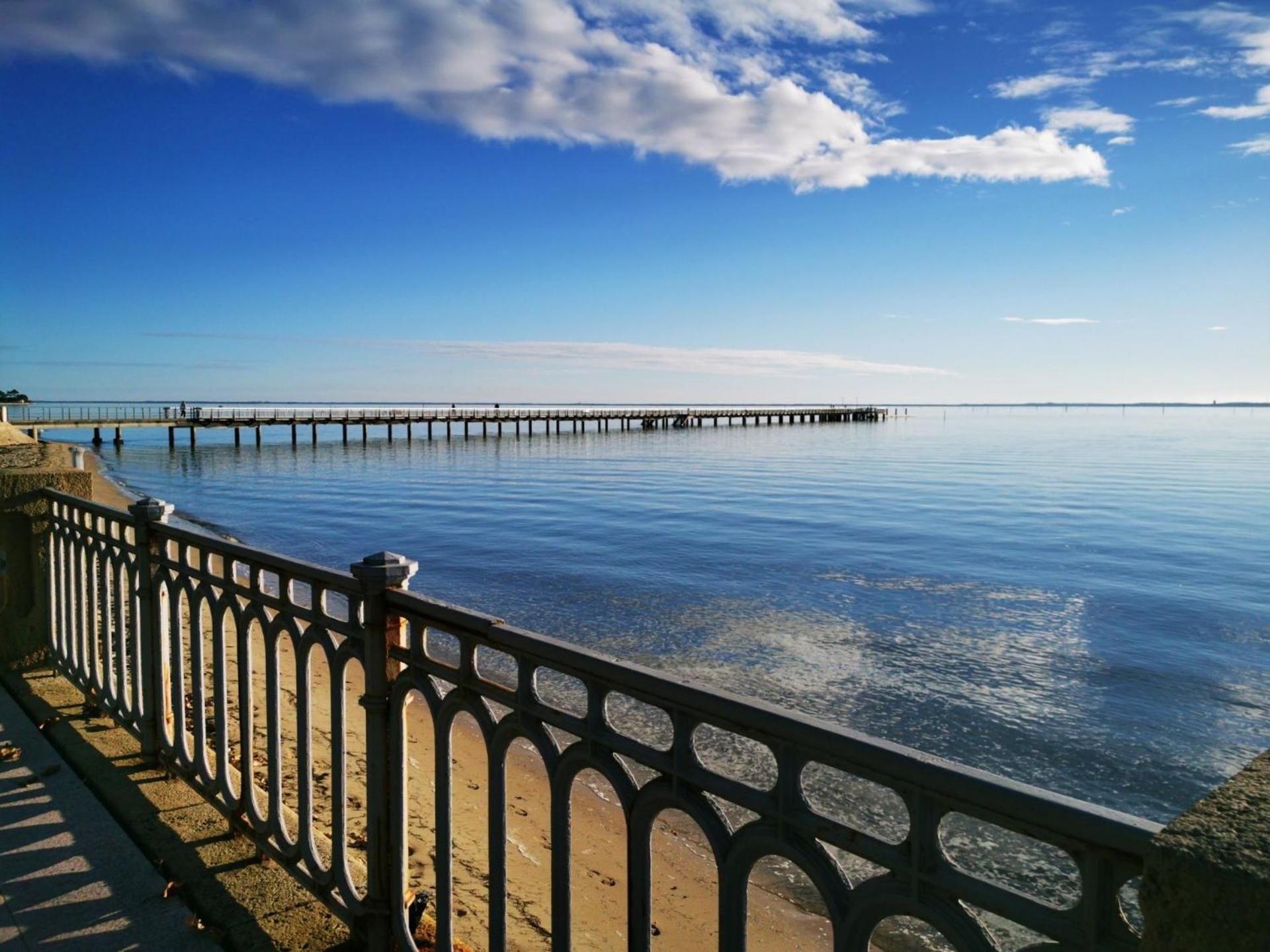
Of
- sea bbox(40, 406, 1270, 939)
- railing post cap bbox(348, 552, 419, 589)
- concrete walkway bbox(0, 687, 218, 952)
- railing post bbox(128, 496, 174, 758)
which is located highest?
railing post cap bbox(348, 552, 419, 589)

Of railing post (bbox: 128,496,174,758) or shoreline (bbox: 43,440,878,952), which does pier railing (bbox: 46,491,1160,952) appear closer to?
railing post (bbox: 128,496,174,758)

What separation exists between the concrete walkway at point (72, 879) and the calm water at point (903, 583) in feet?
23.9

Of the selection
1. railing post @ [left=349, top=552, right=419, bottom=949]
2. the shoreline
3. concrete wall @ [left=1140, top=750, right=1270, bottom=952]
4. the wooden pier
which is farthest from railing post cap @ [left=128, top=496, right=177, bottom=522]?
the wooden pier

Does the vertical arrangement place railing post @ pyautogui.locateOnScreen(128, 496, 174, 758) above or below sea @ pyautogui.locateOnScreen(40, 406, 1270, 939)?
above

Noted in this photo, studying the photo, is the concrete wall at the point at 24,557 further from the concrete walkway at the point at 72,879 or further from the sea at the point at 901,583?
the sea at the point at 901,583

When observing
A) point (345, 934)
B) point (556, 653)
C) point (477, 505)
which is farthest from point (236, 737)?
point (477, 505)

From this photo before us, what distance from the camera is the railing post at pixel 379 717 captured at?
2.92 metres

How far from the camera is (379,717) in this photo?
2.97 m

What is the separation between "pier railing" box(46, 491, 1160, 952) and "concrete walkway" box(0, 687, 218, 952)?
1.34ft

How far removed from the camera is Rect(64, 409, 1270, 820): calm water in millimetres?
10070

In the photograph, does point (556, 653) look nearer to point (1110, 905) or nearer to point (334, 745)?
point (1110, 905)

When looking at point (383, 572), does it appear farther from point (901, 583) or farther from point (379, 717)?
point (901, 583)

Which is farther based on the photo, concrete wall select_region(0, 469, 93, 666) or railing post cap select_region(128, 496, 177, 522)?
concrete wall select_region(0, 469, 93, 666)

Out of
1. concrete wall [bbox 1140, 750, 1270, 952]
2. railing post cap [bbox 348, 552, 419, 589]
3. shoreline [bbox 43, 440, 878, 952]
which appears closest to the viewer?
concrete wall [bbox 1140, 750, 1270, 952]
